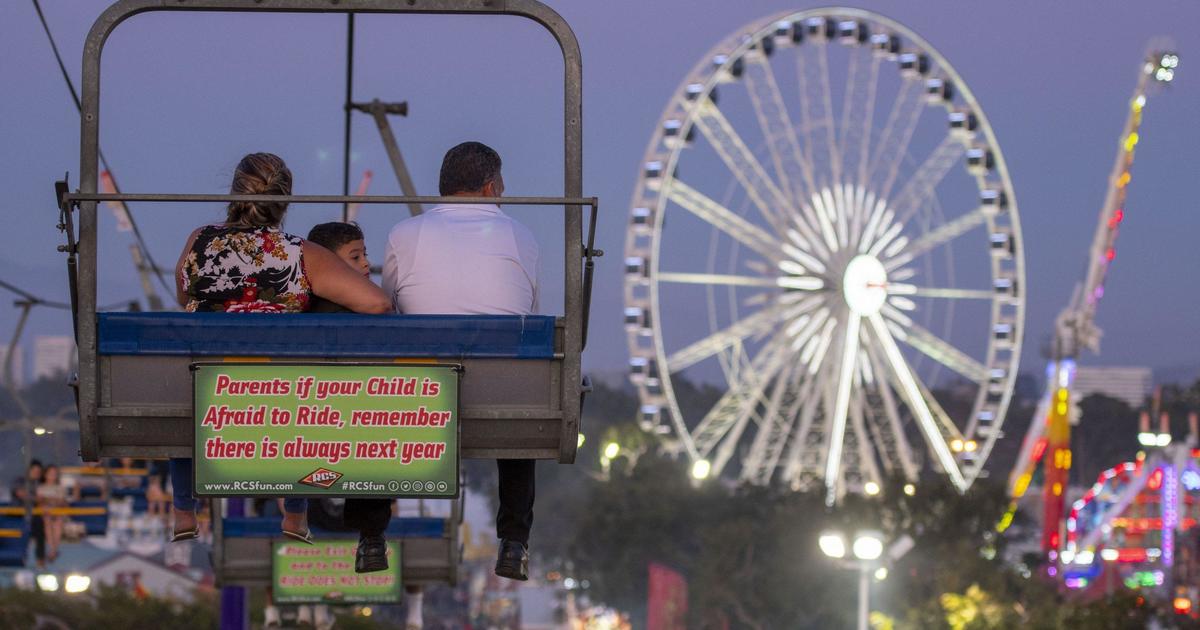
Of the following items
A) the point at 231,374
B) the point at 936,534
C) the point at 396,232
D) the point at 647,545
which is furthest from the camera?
the point at 647,545

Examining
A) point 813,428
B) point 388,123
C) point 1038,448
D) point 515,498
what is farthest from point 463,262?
point 1038,448

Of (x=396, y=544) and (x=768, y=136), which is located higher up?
(x=768, y=136)

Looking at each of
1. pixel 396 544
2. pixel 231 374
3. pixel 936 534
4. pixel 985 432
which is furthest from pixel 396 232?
pixel 936 534

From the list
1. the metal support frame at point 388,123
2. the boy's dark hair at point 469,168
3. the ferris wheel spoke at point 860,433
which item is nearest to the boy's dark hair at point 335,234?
the boy's dark hair at point 469,168

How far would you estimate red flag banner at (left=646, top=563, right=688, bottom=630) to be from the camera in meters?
75.1

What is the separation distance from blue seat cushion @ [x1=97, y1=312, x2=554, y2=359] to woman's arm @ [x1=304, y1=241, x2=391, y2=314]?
225 mm

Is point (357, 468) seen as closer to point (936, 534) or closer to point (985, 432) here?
point (985, 432)

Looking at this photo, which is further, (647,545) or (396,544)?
(647,545)

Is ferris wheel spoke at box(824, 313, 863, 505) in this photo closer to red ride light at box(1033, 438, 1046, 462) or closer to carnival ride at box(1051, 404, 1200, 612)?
red ride light at box(1033, 438, 1046, 462)

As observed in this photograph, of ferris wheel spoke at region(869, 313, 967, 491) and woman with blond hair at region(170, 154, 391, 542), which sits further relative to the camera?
ferris wheel spoke at region(869, 313, 967, 491)

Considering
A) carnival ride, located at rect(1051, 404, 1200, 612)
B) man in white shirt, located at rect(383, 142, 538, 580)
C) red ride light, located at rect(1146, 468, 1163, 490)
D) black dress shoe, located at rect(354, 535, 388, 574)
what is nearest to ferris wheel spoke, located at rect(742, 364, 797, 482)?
carnival ride, located at rect(1051, 404, 1200, 612)

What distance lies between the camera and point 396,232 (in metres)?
7.80

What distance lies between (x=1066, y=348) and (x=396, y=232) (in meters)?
62.0

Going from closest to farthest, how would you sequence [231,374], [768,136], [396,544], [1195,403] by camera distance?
[231,374] → [396,544] → [768,136] → [1195,403]
